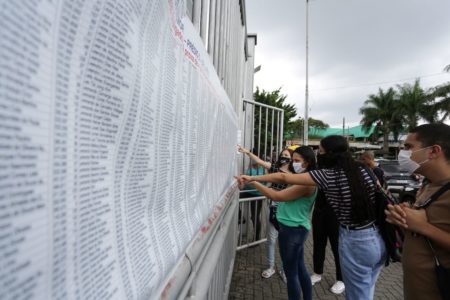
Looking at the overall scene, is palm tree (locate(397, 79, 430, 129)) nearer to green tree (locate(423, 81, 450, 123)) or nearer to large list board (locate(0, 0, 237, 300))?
green tree (locate(423, 81, 450, 123))

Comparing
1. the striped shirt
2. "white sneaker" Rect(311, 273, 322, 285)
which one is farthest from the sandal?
the striped shirt

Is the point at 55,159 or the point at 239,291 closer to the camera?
the point at 55,159

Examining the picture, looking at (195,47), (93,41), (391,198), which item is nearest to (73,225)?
(93,41)

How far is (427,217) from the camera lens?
1.89m

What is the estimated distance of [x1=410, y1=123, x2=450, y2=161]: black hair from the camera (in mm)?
2009

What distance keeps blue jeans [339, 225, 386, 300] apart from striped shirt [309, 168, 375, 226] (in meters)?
→ 0.11

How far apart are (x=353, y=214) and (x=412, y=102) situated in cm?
4346

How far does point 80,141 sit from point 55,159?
57 millimetres

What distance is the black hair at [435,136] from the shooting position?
2.01 meters

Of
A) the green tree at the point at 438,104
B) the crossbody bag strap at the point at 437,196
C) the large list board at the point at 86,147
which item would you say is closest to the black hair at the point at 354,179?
the crossbody bag strap at the point at 437,196

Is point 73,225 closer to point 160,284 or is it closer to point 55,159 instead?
point 55,159

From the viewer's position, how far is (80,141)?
44cm

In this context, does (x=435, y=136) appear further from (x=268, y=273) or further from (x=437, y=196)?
(x=268, y=273)

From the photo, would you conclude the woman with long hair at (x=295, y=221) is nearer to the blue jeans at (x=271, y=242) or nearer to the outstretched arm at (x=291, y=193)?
the outstretched arm at (x=291, y=193)
